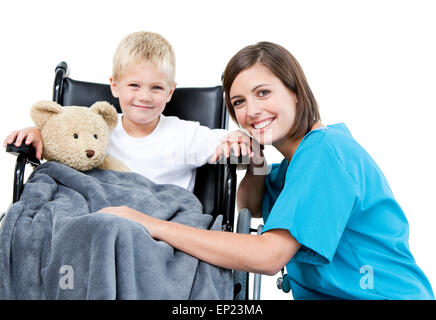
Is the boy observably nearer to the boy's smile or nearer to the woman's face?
the boy's smile

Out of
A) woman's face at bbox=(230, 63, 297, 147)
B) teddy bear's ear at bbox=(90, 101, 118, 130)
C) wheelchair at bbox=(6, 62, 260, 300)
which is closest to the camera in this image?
woman's face at bbox=(230, 63, 297, 147)

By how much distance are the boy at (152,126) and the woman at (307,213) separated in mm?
271

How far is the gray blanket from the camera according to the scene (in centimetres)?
95

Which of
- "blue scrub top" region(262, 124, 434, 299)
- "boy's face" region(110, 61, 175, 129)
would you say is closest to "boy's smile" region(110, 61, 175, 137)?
"boy's face" region(110, 61, 175, 129)

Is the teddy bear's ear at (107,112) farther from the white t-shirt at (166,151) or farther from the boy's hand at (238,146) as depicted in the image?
the boy's hand at (238,146)

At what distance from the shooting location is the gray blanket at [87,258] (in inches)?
37.5

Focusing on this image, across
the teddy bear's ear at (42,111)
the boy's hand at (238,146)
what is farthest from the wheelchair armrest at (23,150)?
the boy's hand at (238,146)

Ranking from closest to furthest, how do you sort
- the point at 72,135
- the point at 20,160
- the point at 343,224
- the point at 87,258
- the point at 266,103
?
the point at 87,258
the point at 343,224
the point at 266,103
the point at 20,160
the point at 72,135

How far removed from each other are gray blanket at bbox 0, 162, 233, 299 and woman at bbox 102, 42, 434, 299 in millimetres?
71

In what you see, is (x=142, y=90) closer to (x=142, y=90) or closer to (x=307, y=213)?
(x=142, y=90)

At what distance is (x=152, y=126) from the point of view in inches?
66.5

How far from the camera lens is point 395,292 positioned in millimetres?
1170

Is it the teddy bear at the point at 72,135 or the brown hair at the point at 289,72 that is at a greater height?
the brown hair at the point at 289,72

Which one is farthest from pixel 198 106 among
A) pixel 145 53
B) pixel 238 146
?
Result: pixel 238 146
